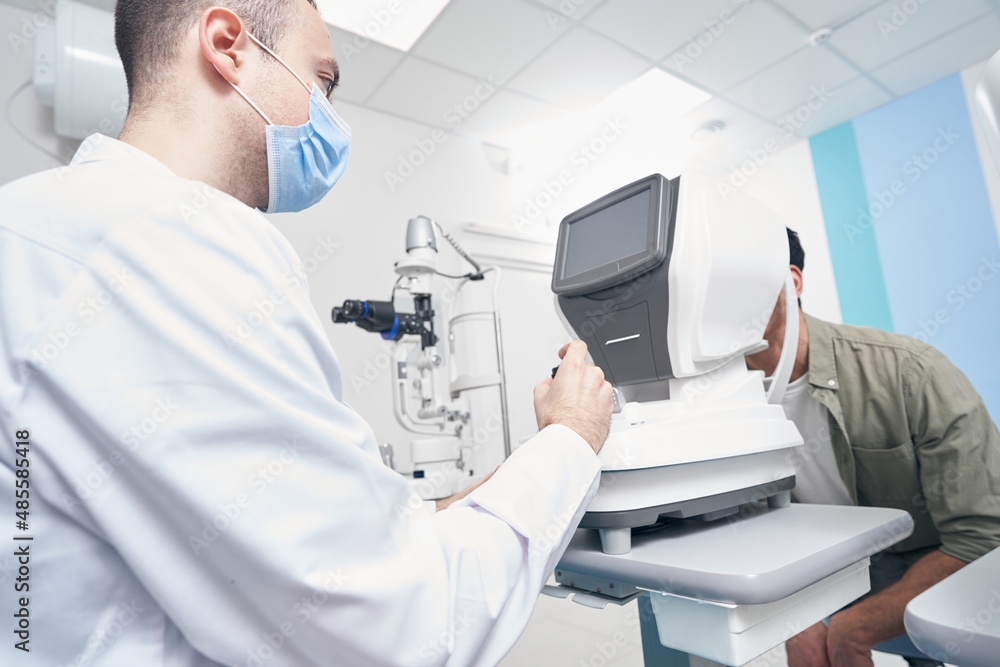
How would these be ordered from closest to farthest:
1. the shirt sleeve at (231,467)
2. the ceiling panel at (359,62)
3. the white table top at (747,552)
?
the shirt sleeve at (231,467), the white table top at (747,552), the ceiling panel at (359,62)

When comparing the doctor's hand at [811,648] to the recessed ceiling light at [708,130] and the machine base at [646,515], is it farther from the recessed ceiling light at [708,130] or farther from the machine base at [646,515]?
the recessed ceiling light at [708,130]

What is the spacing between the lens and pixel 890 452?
1.10 meters

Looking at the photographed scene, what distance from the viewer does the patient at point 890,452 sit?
3.20 ft

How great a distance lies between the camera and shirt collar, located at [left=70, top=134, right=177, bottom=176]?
0.60m

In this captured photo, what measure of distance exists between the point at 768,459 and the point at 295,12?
3.30ft

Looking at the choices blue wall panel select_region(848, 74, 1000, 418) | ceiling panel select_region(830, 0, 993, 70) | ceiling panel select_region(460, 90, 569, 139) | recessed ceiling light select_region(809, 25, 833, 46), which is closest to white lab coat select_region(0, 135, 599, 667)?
ceiling panel select_region(460, 90, 569, 139)

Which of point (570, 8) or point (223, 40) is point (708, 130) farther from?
point (223, 40)

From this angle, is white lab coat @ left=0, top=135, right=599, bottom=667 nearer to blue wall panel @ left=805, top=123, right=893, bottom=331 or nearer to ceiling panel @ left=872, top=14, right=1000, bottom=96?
ceiling panel @ left=872, top=14, right=1000, bottom=96

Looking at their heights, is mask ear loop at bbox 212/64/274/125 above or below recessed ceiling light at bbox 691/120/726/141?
below

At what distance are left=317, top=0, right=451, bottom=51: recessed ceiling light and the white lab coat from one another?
2.53m

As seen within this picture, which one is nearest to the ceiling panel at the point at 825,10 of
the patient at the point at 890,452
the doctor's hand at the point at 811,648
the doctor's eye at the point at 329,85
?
the patient at the point at 890,452

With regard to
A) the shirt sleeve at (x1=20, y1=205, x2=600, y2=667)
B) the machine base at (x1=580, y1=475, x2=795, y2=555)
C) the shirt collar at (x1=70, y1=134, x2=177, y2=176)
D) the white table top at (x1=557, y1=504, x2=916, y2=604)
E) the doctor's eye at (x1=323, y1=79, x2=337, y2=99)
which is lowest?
the white table top at (x1=557, y1=504, x2=916, y2=604)

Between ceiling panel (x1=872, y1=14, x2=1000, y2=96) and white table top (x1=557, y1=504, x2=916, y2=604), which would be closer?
white table top (x1=557, y1=504, x2=916, y2=604)

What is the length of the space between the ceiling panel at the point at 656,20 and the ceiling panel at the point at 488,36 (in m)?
0.22
